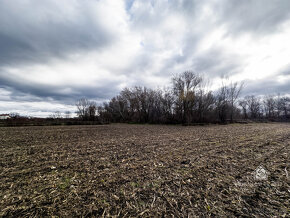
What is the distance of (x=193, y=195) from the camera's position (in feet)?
9.02

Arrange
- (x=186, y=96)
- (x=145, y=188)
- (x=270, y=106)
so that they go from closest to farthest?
1. (x=145, y=188)
2. (x=186, y=96)
3. (x=270, y=106)

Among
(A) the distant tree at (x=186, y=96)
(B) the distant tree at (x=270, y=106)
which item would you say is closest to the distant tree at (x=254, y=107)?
(B) the distant tree at (x=270, y=106)

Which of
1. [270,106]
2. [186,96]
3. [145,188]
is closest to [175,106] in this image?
[186,96]

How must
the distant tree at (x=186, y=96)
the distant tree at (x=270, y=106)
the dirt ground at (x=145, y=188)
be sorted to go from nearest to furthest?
the dirt ground at (x=145, y=188) < the distant tree at (x=186, y=96) < the distant tree at (x=270, y=106)

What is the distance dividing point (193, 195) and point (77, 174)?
356 centimetres

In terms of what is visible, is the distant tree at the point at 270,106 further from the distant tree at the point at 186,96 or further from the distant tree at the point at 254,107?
the distant tree at the point at 186,96

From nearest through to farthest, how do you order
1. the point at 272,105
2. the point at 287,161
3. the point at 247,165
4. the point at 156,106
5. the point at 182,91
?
the point at 247,165 → the point at 287,161 → the point at 182,91 → the point at 156,106 → the point at 272,105

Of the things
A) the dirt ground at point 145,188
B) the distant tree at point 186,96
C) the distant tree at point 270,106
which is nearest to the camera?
the dirt ground at point 145,188

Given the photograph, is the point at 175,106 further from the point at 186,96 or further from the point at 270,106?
the point at 270,106

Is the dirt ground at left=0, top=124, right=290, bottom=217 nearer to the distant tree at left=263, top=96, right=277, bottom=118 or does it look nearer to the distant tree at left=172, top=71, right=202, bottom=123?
the distant tree at left=172, top=71, right=202, bottom=123

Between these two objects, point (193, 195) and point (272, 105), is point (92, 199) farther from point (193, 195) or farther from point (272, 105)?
point (272, 105)

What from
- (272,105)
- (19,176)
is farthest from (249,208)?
(272,105)

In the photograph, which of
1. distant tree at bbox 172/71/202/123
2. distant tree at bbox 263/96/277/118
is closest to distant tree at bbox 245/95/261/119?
distant tree at bbox 263/96/277/118

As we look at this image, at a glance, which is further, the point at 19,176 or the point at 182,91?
the point at 182,91
